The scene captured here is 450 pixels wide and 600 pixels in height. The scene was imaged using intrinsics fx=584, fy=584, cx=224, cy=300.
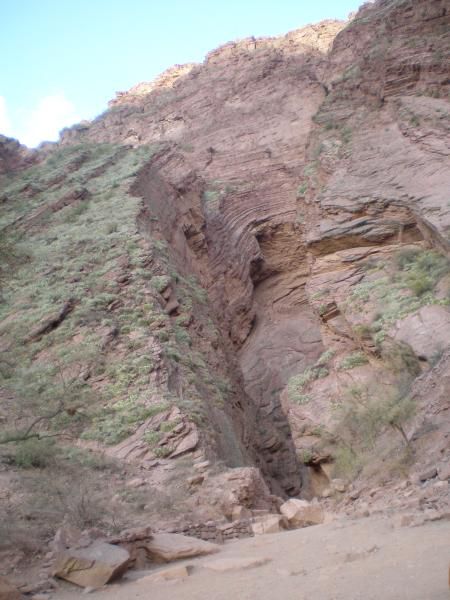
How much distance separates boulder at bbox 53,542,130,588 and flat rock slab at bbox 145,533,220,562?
0.76 metres

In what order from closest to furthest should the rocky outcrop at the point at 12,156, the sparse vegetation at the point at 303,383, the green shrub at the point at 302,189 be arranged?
the sparse vegetation at the point at 303,383 < the green shrub at the point at 302,189 < the rocky outcrop at the point at 12,156

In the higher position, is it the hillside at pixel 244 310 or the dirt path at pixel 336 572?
the hillside at pixel 244 310

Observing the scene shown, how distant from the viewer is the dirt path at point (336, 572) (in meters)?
4.27

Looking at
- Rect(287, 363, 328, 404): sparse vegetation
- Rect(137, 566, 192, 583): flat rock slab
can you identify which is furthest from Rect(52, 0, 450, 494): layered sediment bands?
Rect(137, 566, 192, 583): flat rock slab

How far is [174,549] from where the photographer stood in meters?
7.85

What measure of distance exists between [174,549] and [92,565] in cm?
137

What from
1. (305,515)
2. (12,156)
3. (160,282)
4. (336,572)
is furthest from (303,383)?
(12,156)

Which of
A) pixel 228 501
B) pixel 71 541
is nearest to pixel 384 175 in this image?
pixel 228 501

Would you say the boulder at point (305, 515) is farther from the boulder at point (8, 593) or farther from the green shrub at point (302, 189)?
the green shrub at point (302, 189)

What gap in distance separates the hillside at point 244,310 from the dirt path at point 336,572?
4.35ft

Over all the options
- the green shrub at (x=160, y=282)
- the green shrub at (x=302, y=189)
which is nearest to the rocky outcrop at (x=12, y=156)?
the green shrub at (x=302, y=189)

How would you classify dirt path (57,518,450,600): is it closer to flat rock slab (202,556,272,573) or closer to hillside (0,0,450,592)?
flat rock slab (202,556,272,573)

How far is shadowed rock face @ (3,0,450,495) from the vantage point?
62.1 feet

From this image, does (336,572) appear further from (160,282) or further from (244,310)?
(244,310)
